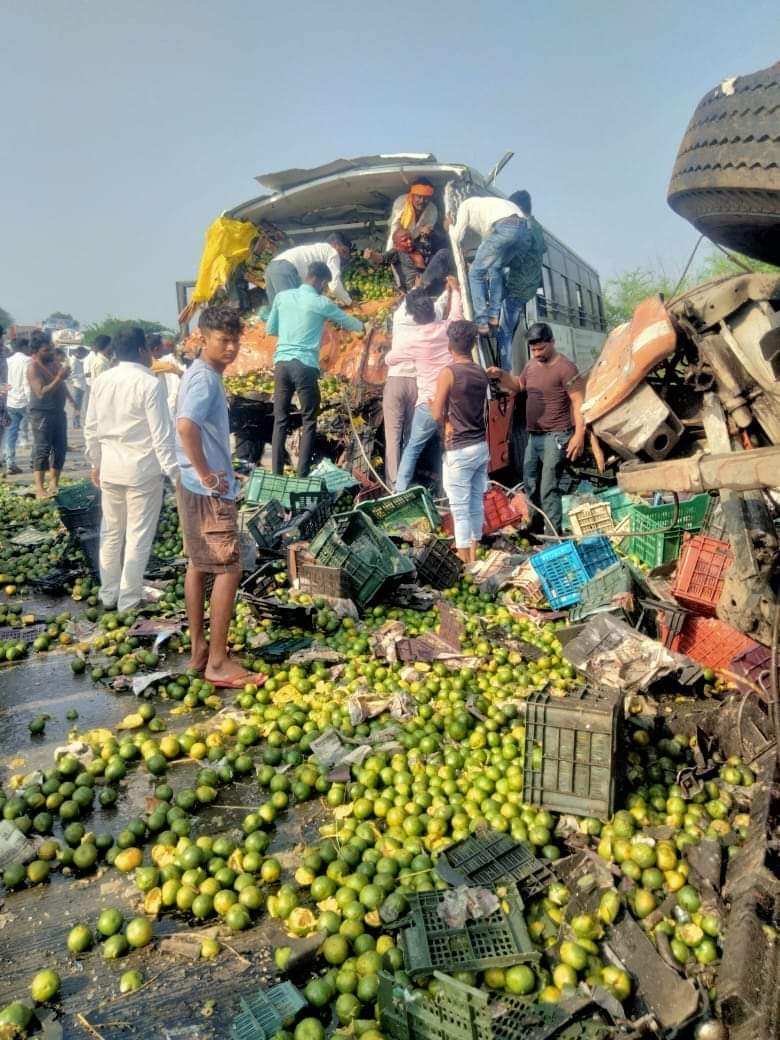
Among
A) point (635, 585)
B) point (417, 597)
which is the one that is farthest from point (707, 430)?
point (417, 597)

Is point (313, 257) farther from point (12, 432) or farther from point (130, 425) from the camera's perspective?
point (12, 432)

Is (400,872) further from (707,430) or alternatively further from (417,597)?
(417,597)

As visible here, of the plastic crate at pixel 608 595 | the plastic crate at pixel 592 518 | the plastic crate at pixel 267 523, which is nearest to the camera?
the plastic crate at pixel 608 595

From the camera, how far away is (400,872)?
139 inches

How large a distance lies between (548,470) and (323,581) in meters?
3.44

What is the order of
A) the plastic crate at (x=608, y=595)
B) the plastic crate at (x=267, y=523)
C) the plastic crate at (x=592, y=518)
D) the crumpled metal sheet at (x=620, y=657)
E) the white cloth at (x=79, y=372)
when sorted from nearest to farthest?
the crumpled metal sheet at (x=620, y=657) → the plastic crate at (x=608, y=595) → the plastic crate at (x=267, y=523) → the plastic crate at (x=592, y=518) → the white cloth at (x=79, y=372)

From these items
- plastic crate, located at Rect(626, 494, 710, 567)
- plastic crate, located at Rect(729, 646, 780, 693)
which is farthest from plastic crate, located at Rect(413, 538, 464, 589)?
plastic crate, located at Rect(729, 646, 780, 693)

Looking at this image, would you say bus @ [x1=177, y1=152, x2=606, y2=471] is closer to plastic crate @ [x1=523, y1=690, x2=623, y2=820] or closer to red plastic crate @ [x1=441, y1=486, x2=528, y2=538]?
red plastic crate @ [x1=441, y1=486, x2=528, y2=538]

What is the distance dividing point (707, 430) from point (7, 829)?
14.6 ft

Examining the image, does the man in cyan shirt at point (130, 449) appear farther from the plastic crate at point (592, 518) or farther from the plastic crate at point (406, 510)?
the plastic crate at point (592, 518)

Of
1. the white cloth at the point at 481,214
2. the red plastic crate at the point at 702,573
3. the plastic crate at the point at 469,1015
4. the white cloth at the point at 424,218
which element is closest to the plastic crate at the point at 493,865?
the plastic crate at the point at 469,1015

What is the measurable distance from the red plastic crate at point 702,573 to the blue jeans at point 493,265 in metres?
5.13

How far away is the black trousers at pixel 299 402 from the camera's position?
977cm

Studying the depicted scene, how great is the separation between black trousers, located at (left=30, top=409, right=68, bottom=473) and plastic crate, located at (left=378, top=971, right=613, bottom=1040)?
12137mm
